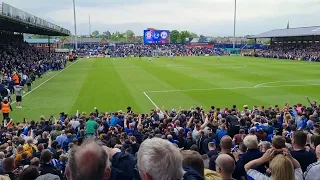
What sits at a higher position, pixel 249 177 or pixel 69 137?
pixel 249 177

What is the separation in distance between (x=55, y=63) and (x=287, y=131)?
42284 millimetres

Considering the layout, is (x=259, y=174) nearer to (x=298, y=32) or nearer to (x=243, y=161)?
(x=243, y=161)

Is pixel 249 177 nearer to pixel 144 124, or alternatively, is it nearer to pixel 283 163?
pixel 283 163

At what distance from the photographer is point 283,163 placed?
4.22 m

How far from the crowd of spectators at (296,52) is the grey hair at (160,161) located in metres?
65.9

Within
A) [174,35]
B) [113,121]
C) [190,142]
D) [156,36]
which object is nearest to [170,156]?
[190,142]

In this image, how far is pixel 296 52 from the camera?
2857 inches

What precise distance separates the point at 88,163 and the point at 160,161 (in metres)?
0.59

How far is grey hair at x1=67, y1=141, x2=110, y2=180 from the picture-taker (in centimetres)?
280

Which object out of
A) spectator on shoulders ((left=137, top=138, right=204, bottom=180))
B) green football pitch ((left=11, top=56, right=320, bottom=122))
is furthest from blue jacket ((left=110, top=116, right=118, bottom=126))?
spectator on shoulders ((left=137, top=138, right=204, bottom=180))

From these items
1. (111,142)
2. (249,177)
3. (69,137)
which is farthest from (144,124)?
(249,177)

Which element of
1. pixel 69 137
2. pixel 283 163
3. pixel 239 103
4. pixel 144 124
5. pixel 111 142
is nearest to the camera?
pixel 283 163

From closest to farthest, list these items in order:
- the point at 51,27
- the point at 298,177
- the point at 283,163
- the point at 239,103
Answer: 1. the point at 283,163
2. the point at 298,177
3. the point at 239,103
4. the point at 51,27

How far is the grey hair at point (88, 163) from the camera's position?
280 cm
